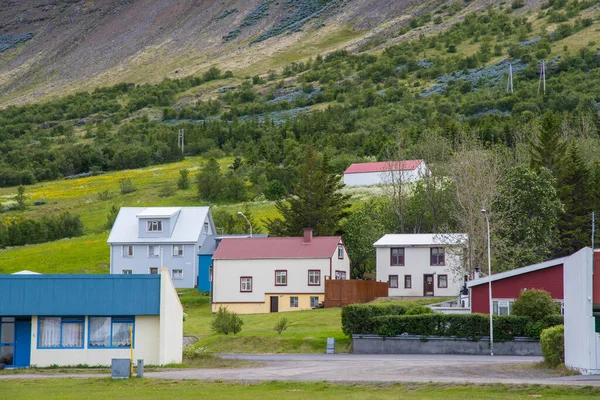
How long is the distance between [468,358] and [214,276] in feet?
103

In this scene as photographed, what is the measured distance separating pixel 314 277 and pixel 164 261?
716 inches

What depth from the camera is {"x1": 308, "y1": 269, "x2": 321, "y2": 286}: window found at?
7312 cm

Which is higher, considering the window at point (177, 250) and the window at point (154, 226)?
the window at point (154, 226)

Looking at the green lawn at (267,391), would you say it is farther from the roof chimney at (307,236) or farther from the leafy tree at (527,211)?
the roof chimney at (307,236)

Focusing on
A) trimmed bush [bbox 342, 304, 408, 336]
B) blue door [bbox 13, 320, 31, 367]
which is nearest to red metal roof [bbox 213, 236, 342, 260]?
trimmed bush [bbox 342, 304, 408, 336]

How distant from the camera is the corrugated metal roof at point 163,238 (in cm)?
8694

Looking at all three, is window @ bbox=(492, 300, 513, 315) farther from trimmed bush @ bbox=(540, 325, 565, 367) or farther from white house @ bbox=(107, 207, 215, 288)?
white house @ bbox=(107, 207, 215, 288)

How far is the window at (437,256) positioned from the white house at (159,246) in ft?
69.9

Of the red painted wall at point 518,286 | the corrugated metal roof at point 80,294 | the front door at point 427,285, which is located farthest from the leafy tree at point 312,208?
the corrugated metal roof at point 80,294

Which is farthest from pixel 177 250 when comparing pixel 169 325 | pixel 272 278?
pixel 169 325

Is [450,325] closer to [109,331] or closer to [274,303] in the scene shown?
[109,331]

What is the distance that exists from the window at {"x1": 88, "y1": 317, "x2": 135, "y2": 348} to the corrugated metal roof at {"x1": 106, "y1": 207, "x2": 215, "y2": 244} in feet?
146

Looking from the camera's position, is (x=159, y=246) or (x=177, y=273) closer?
(x=177, y=273)

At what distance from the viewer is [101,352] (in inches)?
1626
